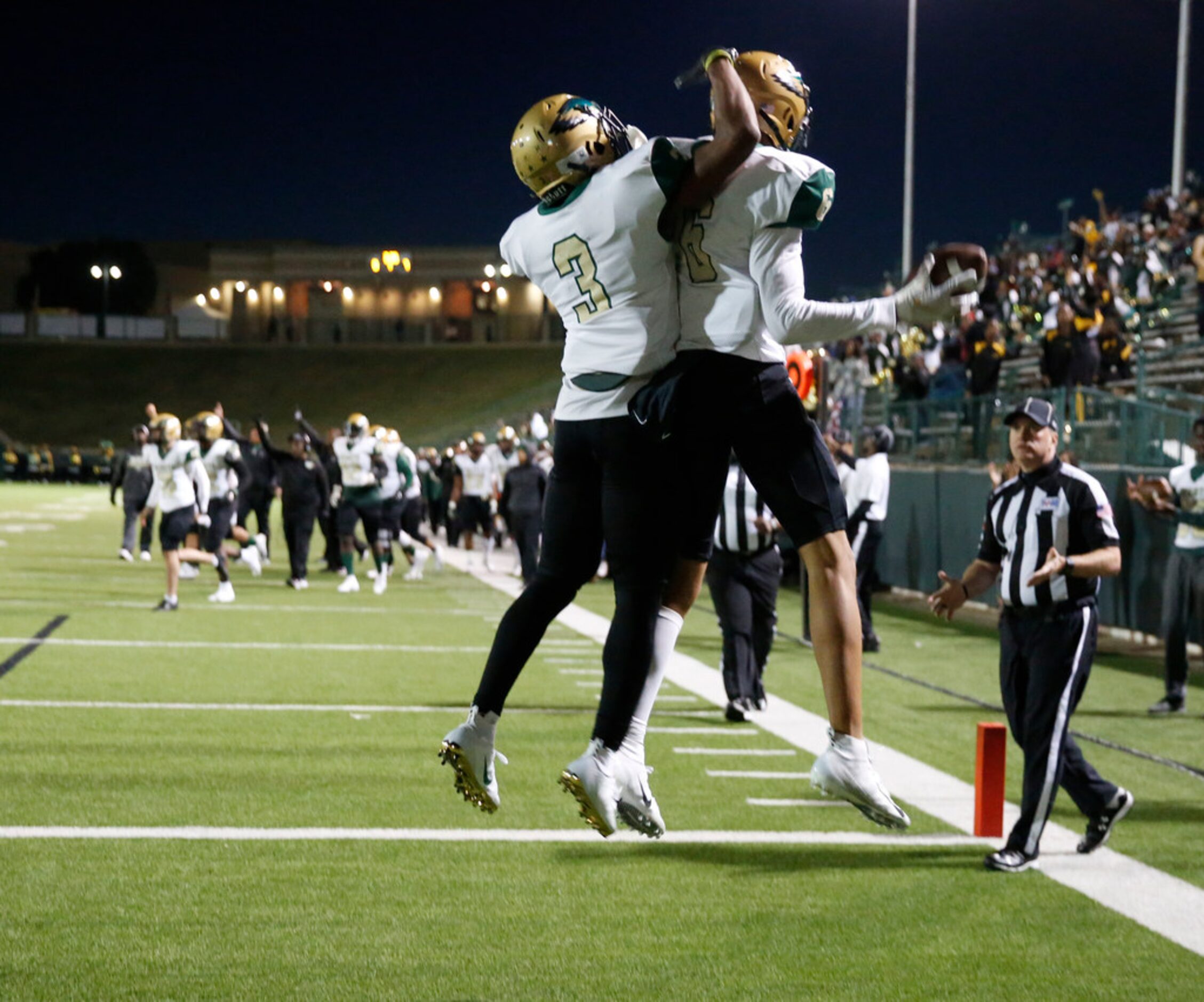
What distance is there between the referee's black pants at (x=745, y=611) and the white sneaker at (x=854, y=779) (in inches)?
237

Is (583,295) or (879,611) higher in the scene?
(583,295)

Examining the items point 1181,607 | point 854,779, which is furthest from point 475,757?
point 1181,607

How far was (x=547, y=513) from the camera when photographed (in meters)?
Answer: 3.87

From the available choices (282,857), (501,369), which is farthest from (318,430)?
(282,857)

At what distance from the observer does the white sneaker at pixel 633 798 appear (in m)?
3.80

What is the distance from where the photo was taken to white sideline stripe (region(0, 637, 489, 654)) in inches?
510

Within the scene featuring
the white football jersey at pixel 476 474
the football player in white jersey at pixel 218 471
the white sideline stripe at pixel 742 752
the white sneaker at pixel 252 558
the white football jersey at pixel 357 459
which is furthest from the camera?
the white football jersey at pixel 476 474

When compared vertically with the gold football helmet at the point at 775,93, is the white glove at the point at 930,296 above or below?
below

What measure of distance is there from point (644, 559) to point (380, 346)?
7476 cm

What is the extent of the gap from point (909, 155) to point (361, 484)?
42.3ft

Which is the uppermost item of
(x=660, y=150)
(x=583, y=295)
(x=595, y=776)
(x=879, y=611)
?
(x=660, y=150)

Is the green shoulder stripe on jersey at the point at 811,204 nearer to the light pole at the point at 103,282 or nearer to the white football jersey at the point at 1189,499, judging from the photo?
the white football jersey at the point at 1189,499

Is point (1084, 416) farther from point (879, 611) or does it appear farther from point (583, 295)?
point (583, 295)

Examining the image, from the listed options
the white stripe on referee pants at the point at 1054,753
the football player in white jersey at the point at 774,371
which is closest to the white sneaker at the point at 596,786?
the football player in white jersey at the point at 774,371
